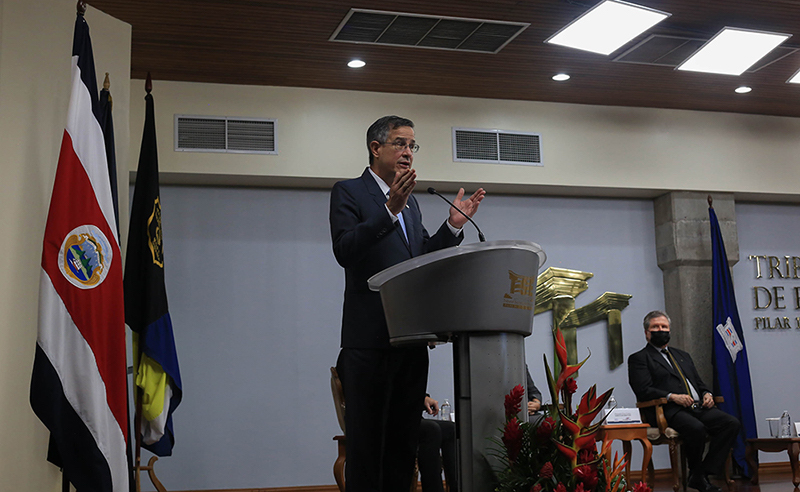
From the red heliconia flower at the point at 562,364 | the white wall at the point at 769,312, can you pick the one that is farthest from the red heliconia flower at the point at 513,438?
the white wall at the point at 769,312

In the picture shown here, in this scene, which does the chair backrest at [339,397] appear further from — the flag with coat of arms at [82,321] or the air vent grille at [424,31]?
the air vent grille at [424,31]

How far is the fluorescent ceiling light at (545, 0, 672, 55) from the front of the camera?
431cm

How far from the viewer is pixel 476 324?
1.70 metres

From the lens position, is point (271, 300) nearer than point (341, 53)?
No

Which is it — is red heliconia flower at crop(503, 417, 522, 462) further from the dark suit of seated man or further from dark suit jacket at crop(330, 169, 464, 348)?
the dark suit of seated man

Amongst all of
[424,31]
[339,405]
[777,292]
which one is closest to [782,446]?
[777,292]

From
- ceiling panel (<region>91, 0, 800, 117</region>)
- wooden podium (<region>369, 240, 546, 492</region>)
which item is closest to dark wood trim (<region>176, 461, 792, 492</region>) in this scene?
ceiling panel (<region>91, 0, 800, 117</region>)

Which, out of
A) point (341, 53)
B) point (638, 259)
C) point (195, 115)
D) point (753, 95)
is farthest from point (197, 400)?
point (753, 95)

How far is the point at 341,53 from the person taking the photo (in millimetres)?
5160

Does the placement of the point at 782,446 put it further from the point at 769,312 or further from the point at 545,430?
the point at 545,430

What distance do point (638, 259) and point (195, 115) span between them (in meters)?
3.80

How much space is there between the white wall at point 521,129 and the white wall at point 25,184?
5.13 feet

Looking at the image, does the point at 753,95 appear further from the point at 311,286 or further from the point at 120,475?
the point at 120,475

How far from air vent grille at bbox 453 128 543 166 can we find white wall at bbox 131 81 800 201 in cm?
5
